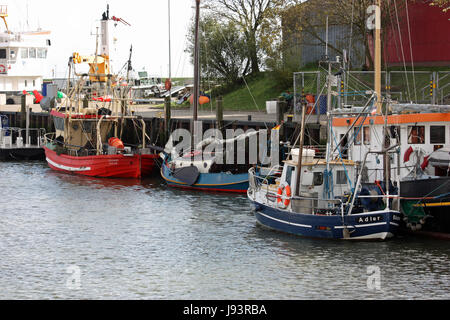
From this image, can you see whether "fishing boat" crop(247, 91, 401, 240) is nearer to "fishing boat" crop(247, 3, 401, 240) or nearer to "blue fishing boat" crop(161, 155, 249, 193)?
"fishing boat" crop(247, 3, 401, 240)

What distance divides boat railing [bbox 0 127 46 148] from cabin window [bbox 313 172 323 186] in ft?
94.1

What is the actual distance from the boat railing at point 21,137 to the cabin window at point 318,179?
1129 inches

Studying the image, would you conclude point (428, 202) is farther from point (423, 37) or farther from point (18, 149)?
point (18, 149)

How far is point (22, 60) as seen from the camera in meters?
73.1

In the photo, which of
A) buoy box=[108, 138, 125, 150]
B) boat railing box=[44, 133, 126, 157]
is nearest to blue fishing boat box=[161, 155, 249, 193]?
buoy box=[108, 138, 125, 150]

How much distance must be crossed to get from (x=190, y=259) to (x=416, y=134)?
8431mm

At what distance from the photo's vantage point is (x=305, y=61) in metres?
54.7

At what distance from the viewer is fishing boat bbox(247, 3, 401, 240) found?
2173 cm

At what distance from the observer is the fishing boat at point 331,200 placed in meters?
21.7

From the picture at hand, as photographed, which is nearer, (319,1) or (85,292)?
(85,292)

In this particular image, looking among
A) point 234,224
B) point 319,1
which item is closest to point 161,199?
point 234,224

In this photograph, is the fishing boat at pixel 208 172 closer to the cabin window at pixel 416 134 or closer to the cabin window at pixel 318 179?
the cabin window at pixel 318 179
